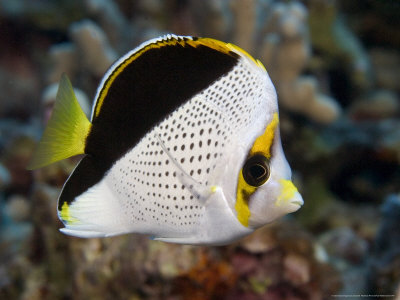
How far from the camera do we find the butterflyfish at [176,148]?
95 centimetres

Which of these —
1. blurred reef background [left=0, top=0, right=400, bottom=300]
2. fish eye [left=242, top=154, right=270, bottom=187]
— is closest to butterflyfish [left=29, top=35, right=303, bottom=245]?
fish eye [left=242, top=154, right=270, bottom=187]

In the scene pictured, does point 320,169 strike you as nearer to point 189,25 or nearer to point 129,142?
point 189,25

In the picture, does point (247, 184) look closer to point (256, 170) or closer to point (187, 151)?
point (256, 170)

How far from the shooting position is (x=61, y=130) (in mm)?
1023

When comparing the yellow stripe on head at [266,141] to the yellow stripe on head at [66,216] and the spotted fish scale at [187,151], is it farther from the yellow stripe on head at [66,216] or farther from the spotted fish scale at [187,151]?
the yellow stripe on head at [66,216]

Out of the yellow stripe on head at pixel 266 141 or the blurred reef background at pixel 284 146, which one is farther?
the blurred reef background at pixel 284 146

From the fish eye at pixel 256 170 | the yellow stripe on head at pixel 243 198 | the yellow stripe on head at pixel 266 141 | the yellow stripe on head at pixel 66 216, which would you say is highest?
the yellow stripe on head at pixel 266 141

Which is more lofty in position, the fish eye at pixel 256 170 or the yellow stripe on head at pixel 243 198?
the fish eye at pixel 256 170

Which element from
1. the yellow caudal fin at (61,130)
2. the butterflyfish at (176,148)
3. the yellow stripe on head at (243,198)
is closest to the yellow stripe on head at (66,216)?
the butterflyfish at (176,148)

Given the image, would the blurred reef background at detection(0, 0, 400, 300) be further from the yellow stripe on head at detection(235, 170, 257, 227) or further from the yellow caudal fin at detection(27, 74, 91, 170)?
the yellow caudal fin at detection(27, 74, 91, 170)

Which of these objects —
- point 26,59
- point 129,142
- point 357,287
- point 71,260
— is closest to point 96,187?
point 129,142

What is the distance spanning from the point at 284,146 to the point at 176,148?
263 cm

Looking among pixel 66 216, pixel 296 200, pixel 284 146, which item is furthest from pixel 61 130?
pixel 284 146

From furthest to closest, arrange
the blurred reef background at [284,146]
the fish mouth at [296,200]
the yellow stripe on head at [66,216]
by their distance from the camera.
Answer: the blurred reef background at [284,146] → the yellow stripe on head at [66,216] → the fish mouth at [296,200]
